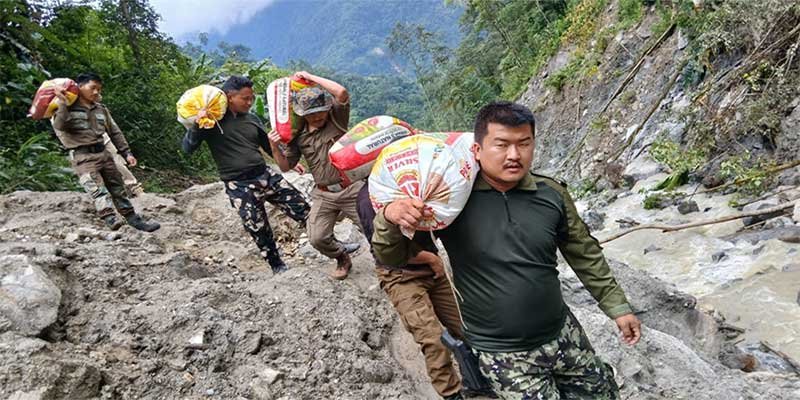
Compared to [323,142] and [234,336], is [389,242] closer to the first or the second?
[234,336]

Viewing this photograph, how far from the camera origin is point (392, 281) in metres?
2.90

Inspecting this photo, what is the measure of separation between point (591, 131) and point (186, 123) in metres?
9.73

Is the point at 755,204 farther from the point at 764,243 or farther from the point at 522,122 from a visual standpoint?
the point at 522,122

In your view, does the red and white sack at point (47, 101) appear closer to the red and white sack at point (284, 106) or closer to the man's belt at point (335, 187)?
the red and white sack at point (284, 106)

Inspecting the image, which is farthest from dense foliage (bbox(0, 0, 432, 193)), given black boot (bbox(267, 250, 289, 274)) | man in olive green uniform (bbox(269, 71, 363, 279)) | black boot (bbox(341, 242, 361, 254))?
man in olive green uniform (bbox(269, 71, 363, 279))

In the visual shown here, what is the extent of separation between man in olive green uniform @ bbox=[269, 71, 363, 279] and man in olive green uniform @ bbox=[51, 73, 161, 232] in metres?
2.31

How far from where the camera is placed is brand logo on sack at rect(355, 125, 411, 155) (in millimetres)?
2635

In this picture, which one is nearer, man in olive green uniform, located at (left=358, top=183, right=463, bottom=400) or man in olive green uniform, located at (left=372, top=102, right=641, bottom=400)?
man in olive green uniform, located at (left=372, top=102, right=641, bottom=400)

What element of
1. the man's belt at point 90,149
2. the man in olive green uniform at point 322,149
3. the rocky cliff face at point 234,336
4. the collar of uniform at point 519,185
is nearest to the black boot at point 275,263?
the rocky cliff face at point 234,336

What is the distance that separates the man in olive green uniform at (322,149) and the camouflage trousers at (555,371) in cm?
195

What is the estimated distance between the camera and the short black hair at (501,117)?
1.87 meters

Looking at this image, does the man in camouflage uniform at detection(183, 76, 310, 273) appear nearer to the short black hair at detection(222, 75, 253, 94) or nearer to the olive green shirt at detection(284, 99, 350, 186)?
the short black hair at detection(222, 75, 253, 94)

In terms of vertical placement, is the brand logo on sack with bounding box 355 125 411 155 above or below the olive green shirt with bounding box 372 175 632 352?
above

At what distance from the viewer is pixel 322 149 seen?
3.71 m
